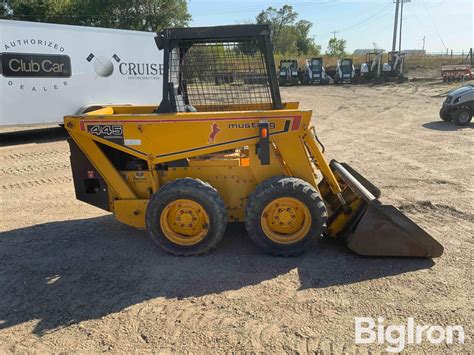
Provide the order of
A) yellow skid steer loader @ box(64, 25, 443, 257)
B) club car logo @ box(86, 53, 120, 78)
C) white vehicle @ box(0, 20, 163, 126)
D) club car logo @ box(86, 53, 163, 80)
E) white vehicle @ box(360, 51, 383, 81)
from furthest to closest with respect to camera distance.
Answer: white vehicle @ box(360, 51, 383, 81), club car logo @ box(86, 53, 163, 80), club car logo @ box(86, 53, 120, 78), white vehicle @ box(0, 20, 163, 126), yellow skid steer loader @ box(64, 25, 443, 257)

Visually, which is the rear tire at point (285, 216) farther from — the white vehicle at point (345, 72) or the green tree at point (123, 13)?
the green tree at point (123, 13)

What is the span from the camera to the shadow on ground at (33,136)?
10.8 m

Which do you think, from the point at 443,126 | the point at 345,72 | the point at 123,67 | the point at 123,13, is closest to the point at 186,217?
the point at 123,67

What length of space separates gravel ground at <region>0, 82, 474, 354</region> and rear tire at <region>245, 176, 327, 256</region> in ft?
0.56

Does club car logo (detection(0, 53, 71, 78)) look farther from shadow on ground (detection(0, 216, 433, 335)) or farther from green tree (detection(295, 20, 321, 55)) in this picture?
green tree (detection(295, 20, 321, 55))

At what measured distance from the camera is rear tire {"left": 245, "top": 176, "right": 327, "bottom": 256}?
3998 millimetres

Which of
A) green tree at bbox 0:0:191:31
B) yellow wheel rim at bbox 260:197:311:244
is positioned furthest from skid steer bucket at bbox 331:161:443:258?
green tree at bbox 0:0:191:31

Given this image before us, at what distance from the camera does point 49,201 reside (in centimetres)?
615

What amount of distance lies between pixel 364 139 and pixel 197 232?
7412 mm

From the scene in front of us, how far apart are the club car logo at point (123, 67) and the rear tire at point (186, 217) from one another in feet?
26.0

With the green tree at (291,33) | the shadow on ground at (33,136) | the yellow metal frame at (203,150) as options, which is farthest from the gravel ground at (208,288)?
the green tree at (291,33)

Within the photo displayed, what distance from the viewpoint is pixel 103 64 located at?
10961 millimetres

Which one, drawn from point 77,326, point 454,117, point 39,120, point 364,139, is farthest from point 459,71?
point 77,326

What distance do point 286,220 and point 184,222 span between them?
999 mm
